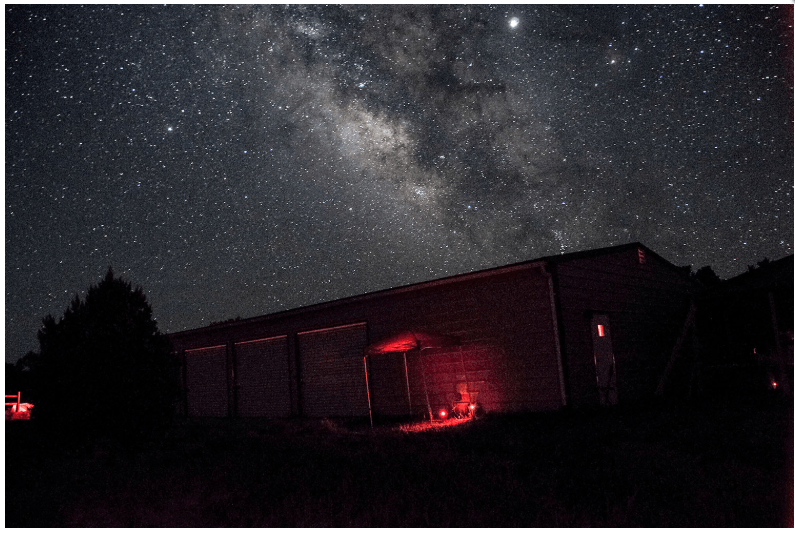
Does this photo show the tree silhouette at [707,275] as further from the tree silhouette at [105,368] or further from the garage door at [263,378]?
the tree silhouette at [105,368]

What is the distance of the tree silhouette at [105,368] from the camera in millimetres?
10172

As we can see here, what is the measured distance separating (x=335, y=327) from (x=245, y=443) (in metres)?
5.76

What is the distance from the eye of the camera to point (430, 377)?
47.5 ft

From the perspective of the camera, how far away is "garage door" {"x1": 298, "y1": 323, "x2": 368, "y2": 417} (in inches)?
627

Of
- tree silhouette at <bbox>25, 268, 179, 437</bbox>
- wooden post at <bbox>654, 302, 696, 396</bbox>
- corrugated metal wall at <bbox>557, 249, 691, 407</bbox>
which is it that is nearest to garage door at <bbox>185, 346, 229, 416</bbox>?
tree silhouette at <bbox>25, 268, 179, 437</bbox>

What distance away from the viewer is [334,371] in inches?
647

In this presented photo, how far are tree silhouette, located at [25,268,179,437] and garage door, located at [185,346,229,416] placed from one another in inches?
354

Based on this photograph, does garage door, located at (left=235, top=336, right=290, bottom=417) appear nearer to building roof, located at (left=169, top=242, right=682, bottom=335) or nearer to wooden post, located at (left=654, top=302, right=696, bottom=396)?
building roof, located at (left=169, top=242, right=682, bottom=335)

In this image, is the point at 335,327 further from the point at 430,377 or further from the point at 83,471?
the point at 83,471

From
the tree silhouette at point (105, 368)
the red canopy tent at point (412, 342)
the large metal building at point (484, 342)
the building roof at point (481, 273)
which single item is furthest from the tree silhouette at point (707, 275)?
the tree silhouette at point (105, 368)
